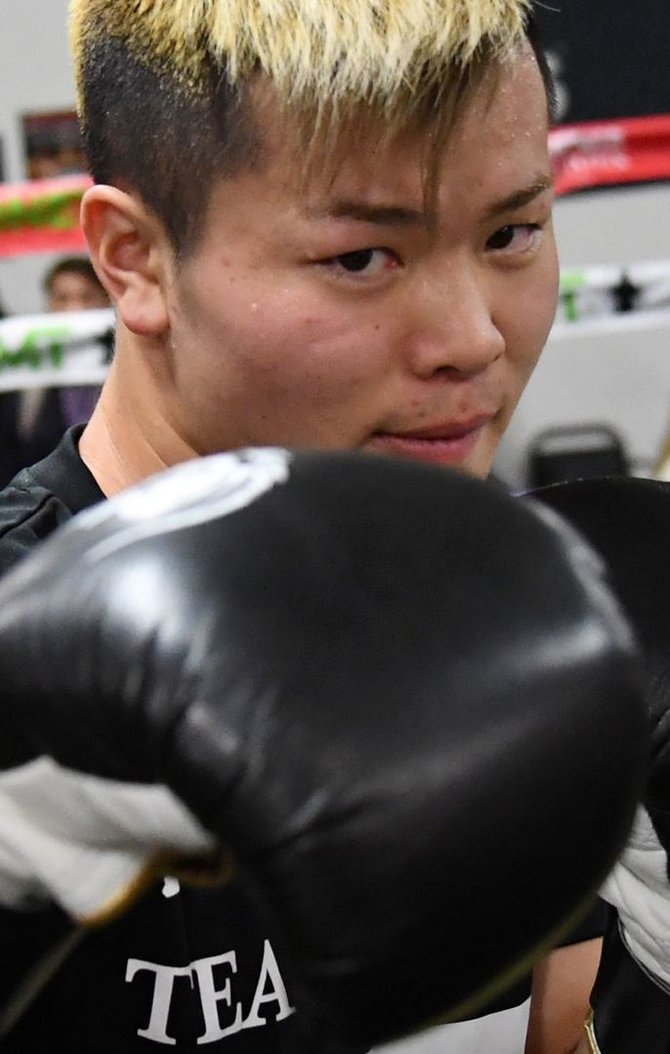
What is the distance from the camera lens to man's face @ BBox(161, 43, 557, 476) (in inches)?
33.6

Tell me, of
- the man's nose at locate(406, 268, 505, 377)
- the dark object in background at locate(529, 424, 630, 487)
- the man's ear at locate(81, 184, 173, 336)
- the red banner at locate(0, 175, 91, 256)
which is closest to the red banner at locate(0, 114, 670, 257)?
the red banner at locate(0, 175, 91, 256)

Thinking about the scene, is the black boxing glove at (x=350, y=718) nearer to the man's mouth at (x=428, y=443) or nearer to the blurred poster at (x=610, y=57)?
the man's mouth at (x=428, y=443)

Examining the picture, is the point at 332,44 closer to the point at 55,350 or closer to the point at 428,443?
the point at 428,443

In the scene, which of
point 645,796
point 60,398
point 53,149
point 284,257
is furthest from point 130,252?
point 53,149

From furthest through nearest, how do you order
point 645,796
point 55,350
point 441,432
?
point 55,350 < point 441,432 < point 645,796

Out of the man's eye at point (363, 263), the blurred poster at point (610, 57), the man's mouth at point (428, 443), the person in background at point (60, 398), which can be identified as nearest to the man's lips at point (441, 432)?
the man's mouth at point (428, 443)

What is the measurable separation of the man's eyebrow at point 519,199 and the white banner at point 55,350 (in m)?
2.45

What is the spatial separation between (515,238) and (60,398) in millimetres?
2898

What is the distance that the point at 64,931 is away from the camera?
68cm

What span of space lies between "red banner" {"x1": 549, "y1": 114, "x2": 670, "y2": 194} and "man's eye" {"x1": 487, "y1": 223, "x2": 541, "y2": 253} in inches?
118

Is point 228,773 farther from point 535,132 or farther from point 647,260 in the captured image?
point 647,260

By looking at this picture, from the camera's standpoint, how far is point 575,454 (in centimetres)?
398

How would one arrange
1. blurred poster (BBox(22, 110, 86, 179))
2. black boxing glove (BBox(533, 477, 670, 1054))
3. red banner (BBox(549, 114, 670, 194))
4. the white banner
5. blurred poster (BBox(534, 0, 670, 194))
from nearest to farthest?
black boxing glove (BBox(533, 477, 670, 1054)) < the white banner < red banner (BBox(549, 114, 670, 194)) < blurred poster (BBox(534, 0, 670, 194)) < blurred poster (BBox(22, 110, 86, 179))

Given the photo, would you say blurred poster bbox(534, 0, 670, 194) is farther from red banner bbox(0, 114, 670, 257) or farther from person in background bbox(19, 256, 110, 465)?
person in background bbox(19, 256, 110, 465)
